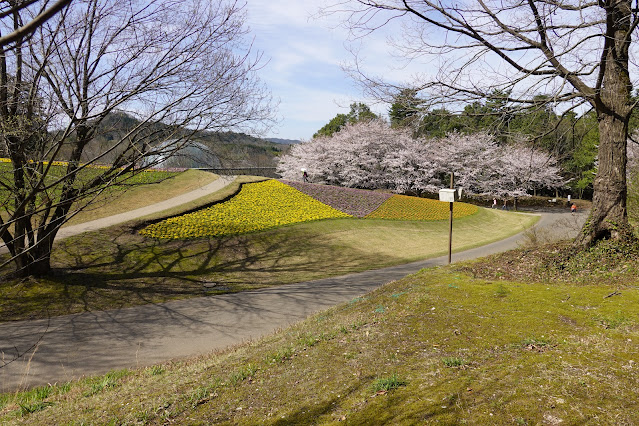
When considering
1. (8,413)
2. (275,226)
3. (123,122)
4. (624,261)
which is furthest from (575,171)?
(8,413)

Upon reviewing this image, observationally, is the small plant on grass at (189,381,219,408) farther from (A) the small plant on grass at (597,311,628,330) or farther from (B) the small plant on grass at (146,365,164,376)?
(A) the small plant on grass at (597,311,628,330)

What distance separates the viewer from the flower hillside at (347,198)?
22369 millimetres

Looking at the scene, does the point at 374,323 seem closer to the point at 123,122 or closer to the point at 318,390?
the point at 318,390

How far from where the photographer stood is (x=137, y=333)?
7543 millimetres

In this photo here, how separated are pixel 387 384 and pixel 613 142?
17.3 feet

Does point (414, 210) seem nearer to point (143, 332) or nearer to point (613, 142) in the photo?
point (613, 142)

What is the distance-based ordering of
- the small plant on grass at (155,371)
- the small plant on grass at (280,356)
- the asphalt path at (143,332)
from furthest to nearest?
the asphalt path at (143,332)
the small plant on grass at (155,371)
the small plant on grass at (280,356)

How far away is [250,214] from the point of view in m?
18.2

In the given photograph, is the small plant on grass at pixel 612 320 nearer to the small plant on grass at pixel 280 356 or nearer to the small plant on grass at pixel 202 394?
the small plant on grass at pixel 280 356

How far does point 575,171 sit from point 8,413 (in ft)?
163

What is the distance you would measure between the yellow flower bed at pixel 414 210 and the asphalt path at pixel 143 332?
11.9m

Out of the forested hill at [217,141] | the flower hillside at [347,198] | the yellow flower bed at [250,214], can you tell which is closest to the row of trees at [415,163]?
the flower hillside at [347,198]

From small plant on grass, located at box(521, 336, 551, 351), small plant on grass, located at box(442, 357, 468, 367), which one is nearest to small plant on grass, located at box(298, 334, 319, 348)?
small plant on grass, located at box(442, 357, 468, 367)

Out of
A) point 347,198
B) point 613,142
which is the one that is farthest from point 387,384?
point 347,198
